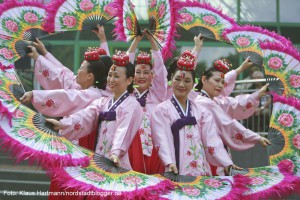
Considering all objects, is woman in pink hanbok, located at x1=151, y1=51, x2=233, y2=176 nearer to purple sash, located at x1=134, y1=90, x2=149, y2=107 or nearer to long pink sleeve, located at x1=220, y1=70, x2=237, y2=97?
purple sash, located at x1=134, y1=90, x2=149, y2=107

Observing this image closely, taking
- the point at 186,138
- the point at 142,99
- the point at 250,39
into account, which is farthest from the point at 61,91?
the point at 250,39

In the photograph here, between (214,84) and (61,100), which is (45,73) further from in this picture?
(214,84)

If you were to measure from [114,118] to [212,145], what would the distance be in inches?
31.4

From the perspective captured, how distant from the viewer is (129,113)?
15.3 ft

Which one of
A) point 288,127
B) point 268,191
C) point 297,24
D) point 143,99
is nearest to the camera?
point 268,191

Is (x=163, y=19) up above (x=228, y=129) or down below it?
above

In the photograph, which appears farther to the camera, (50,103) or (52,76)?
(52,76)

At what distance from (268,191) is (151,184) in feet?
2.96

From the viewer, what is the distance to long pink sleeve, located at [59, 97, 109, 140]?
4670mm

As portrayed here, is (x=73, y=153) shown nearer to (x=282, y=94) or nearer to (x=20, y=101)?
(x=20, y=101)

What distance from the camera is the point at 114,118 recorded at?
473 centimetres

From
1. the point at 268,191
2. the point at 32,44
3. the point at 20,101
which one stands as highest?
the point at 32,44

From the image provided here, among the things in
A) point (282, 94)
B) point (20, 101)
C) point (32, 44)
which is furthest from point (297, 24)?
point (20, 101)

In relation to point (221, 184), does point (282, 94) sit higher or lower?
higher
